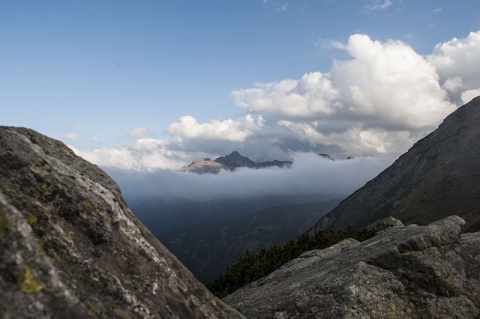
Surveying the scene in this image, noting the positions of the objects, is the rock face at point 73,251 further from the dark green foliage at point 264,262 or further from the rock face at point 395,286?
the dark green foliage at point 264,262

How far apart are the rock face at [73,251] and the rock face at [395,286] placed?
6.87 m

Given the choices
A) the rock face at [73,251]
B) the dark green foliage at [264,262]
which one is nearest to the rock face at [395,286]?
the rock face at [73,251]

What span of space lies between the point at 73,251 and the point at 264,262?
48031 millimetres

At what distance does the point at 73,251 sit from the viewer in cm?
935

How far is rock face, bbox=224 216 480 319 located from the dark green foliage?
28869 mm

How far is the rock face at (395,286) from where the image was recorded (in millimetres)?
16906

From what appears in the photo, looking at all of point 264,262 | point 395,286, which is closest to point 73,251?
point 395,286

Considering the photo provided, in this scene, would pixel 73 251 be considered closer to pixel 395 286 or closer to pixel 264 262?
pixel 395 286

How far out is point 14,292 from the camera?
6.62m

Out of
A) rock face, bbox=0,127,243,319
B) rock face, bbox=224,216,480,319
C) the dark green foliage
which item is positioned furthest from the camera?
the dark green foliage

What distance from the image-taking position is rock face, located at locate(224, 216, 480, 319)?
16.9 metres

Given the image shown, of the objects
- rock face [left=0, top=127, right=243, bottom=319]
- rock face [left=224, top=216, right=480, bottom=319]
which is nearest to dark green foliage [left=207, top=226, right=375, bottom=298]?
rock face [left=224, top=216, right=480, bottom=319]

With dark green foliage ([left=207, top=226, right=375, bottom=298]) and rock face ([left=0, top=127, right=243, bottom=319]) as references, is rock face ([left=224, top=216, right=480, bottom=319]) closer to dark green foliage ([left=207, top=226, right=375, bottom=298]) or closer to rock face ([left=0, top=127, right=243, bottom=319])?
rock face ([left=0, top=127, right=243, bottom=319])

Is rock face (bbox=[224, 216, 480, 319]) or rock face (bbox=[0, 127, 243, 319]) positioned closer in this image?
rock face (bbox=[0, 127, 243, 319])
